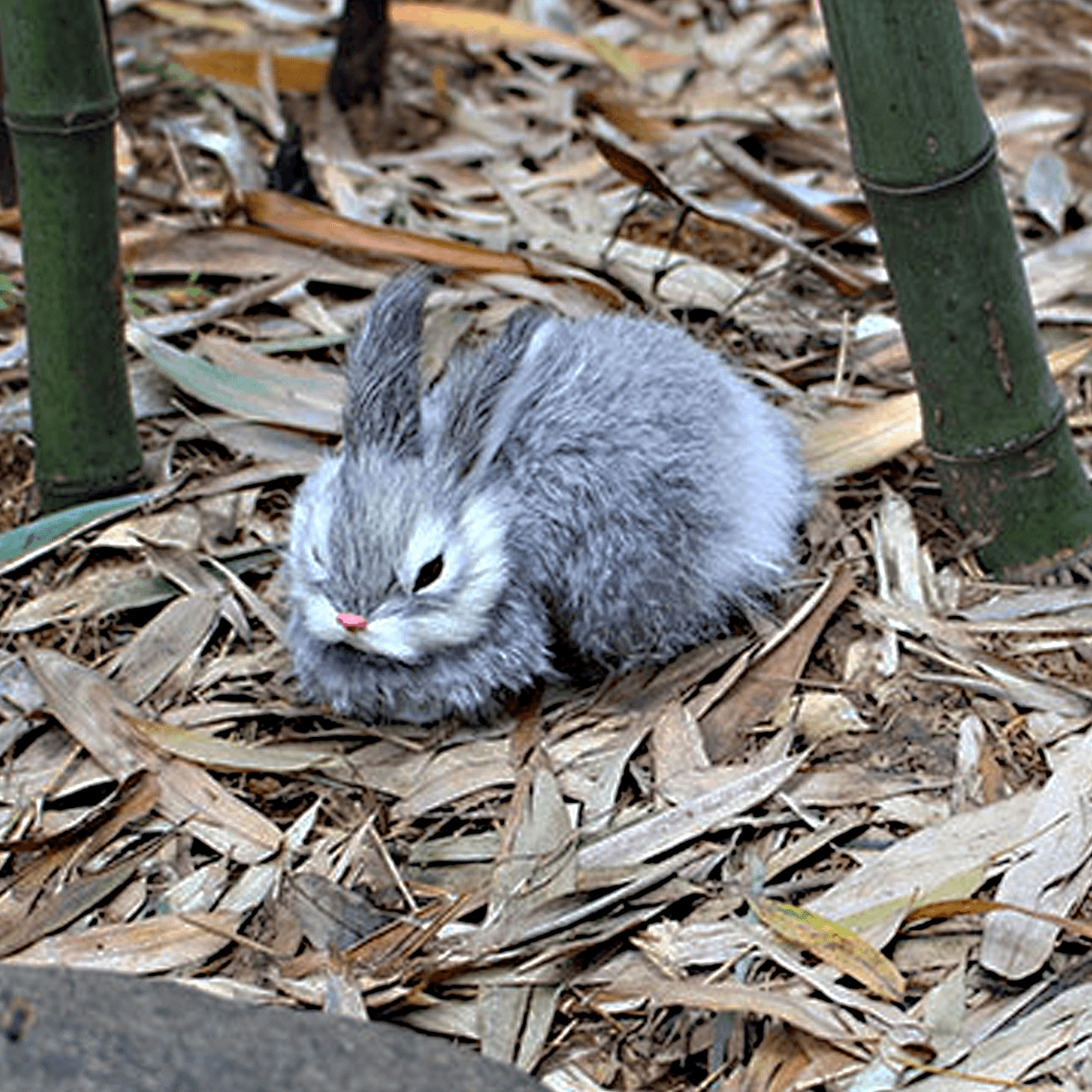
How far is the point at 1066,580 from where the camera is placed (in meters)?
3.14

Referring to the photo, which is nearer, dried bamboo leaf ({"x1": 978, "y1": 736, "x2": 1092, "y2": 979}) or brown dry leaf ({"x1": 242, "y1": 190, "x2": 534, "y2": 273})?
dried bamboo leaf ({"x1": 978, "y1": 736, "x2": 1092, "y2": 979})

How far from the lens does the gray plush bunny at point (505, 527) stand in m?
2.82

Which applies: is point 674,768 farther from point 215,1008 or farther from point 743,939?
point 215,1008

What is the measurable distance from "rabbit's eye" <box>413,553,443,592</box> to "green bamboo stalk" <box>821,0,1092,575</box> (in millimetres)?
917

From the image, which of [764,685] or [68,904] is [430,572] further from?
[68,904]

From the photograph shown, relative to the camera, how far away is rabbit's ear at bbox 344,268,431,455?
2.90 metres

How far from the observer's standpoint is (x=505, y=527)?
2896mm

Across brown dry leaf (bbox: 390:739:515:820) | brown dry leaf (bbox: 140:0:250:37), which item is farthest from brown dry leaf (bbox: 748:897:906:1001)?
brown dry leaf (bbox: 140:0:250:37)

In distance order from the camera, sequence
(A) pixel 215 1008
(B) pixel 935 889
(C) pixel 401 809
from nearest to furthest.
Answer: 1. (A) pixel 215 1008
2. (B) pixel 935 889
3. (C) pixel 401 809

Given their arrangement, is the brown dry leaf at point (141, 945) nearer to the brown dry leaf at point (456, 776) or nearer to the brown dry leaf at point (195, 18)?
the brown dry leaf at point (456, 776)

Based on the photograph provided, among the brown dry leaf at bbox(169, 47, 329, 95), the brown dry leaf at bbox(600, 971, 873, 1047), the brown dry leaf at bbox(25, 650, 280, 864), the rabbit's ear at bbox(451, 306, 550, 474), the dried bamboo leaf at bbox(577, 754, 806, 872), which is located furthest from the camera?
the brown dry leaf at bbox(169, 47, 329, 95)

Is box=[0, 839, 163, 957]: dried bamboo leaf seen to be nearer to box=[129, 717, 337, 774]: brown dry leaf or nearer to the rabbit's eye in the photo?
box=[129, 717, 337, 774]: brown dry leaf

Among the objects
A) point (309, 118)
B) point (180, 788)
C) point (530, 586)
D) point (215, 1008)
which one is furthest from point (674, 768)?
point (309, 118)

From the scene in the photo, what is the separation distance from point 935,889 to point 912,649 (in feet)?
1.84
